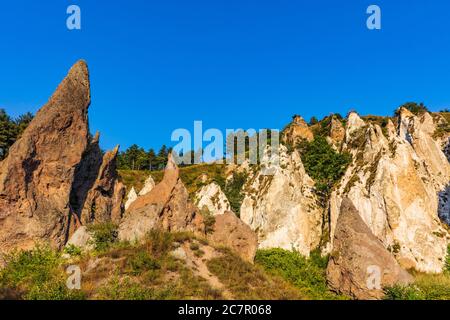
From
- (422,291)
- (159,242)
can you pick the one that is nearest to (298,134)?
(422,291)

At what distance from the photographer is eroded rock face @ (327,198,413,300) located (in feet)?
67.9

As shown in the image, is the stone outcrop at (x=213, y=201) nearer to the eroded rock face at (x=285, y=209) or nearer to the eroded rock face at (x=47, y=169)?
Result: the eroded rock face at (x=285, y=209)

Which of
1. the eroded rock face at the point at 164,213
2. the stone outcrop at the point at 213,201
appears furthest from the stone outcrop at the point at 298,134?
the eroded rock face at the point at 164,213

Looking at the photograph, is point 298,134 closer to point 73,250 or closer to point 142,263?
point 73,250

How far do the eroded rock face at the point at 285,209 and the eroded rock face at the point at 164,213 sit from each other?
9.69m

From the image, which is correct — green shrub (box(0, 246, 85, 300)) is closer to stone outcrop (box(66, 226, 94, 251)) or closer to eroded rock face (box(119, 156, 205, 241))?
stone outcrop (box(66, 226, 94, 251))

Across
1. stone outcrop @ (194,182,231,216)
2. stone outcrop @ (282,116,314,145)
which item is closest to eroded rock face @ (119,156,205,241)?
stone outcrop @ (194,182,231,216)

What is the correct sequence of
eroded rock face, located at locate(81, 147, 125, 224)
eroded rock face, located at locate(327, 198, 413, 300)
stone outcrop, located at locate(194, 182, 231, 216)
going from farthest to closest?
1. stone outcrop, located at locate(194, 182, 231, 216)
2. eroded rock face, located at locate(81, 147, 125, 224)
3. eroded rock face, located at locate(327, 198, 413, 300)

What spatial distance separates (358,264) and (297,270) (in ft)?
16.6

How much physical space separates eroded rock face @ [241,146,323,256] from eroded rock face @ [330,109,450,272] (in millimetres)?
2505

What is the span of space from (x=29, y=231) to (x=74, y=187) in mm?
8670

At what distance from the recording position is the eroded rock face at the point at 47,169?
83.1ft
